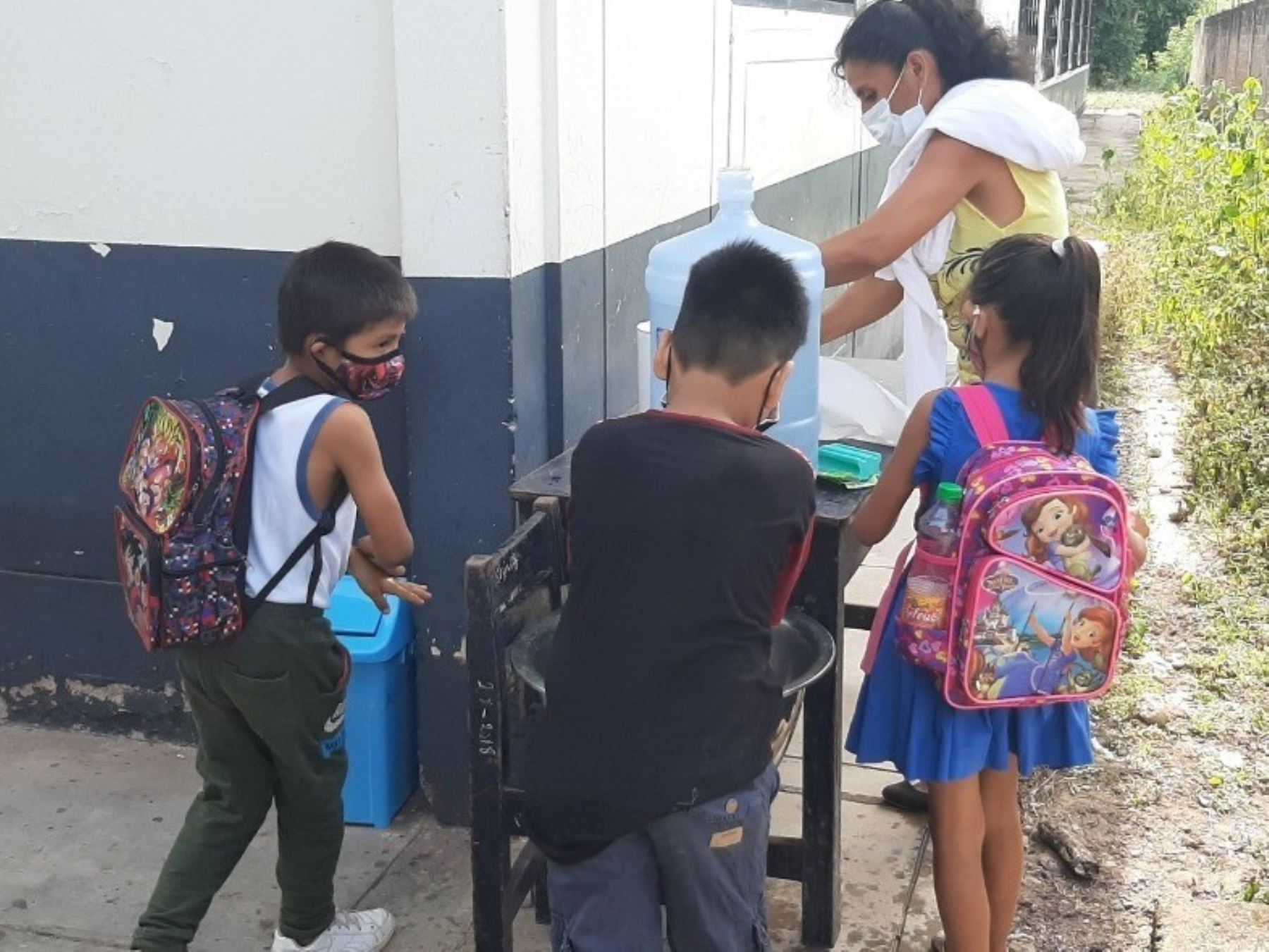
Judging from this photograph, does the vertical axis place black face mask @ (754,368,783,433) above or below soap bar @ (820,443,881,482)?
above

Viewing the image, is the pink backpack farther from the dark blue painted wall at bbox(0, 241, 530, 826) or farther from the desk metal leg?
the dark blue painted wall at bbox(0, 241, 530, 826)

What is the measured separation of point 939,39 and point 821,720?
5.31 ft

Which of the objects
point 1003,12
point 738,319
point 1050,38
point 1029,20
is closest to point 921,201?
point 738,319

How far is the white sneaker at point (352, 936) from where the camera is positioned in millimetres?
3055

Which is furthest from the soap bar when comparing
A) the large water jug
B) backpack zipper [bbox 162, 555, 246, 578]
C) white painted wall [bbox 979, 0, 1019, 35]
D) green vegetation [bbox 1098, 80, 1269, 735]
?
white painted wall [bbox 979, 0, 1019, 35]

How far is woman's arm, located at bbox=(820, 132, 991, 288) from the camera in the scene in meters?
3.27

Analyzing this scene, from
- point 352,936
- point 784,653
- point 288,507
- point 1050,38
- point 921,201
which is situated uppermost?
point 1050,38

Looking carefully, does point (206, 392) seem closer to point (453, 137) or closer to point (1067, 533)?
point (453, 137)

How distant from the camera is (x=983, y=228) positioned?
3.36m

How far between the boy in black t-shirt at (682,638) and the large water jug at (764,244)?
2.96 feet

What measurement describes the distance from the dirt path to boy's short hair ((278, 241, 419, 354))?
197cm

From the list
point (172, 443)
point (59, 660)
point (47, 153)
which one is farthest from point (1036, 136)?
point (59, 660)

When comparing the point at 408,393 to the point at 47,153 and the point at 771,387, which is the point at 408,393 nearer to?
the point at 47,153

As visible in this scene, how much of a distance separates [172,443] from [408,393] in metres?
0.88
